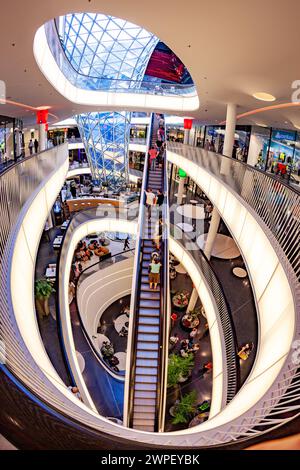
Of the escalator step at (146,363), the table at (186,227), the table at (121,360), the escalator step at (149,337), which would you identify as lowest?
the table at (121,360)

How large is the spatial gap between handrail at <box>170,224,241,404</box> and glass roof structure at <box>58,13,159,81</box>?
18254 millimetres

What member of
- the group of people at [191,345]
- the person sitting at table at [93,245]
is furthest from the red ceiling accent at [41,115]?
the group of people at [191,345]

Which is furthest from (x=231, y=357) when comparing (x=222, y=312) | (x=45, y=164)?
(x=45, y=164)

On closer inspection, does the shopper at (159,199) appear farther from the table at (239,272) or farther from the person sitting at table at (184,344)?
the person sitting at table at (184,344)

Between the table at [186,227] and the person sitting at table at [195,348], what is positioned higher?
the table at [186,227]

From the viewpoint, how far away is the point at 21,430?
66.3 inches

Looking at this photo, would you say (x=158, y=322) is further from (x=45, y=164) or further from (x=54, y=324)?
(x=45, y=164)

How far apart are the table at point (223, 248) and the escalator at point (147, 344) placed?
8.15 meters

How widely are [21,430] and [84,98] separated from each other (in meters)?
19.9

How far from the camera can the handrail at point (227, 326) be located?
426 inches

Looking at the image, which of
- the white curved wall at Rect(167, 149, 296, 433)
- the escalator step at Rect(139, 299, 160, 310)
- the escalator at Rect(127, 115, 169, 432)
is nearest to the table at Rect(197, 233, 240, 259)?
the escalator at Rect(127, 115, 169, 432)

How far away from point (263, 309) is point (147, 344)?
17.9 feet

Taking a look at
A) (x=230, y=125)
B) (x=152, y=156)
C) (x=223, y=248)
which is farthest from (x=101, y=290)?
(x=230, y=125)

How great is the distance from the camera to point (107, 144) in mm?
39281
